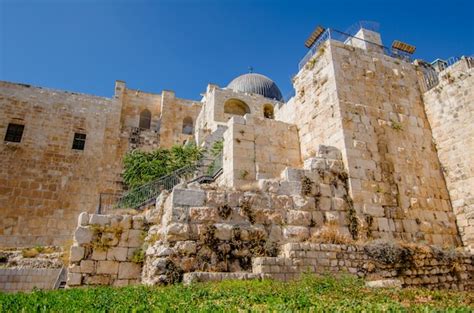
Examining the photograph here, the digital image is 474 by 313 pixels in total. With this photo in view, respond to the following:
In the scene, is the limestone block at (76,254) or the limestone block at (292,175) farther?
the limestone block at (292,175)

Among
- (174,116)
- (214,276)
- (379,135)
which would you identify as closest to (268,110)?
(174,116)

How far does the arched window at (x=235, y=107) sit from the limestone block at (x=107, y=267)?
17.0 m

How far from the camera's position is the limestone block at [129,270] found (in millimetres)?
7566

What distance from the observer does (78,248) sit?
7.45 m

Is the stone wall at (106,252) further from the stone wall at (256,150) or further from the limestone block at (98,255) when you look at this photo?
the stone wall at (256,150)

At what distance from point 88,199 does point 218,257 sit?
13.3 m

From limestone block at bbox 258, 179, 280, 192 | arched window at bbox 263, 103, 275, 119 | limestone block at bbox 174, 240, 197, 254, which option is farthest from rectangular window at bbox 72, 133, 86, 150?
limestone block at bbox 174, 240, 197, 254

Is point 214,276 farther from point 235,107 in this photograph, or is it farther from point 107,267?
point 235,107

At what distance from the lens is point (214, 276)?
650 centimetres

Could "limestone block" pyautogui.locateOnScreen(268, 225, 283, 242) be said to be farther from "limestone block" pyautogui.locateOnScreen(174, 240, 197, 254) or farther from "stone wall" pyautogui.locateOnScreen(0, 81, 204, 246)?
"stone wall" pyautogui.locateOnScreen(0, 81, 204, 246)

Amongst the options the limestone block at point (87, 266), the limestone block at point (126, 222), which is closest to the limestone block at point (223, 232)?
the limestone block at point (126, 222)

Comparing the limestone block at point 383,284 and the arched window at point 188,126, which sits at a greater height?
the arched window at point 188,126

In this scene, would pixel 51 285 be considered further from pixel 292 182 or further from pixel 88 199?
pixel 88 199

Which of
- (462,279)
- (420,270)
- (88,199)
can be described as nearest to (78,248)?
(420,270)
